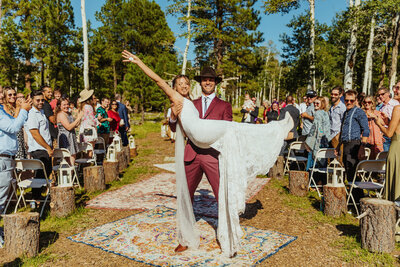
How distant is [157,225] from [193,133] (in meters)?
2.07

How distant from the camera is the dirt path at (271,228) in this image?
3553 millimetres

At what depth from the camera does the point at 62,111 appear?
6449 millimetres

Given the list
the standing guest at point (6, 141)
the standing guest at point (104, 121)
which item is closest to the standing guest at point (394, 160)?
the standing guest at point (6, 141)

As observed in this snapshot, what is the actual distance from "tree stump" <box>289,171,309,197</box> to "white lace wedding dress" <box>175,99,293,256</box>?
2.94 meters

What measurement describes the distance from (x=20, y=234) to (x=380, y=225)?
170 inches

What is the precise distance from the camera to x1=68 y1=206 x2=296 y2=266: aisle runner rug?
11.5 feet

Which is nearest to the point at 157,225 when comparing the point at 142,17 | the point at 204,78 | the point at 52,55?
the point at 204,78

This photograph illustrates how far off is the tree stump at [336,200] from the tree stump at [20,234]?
4.31 metres

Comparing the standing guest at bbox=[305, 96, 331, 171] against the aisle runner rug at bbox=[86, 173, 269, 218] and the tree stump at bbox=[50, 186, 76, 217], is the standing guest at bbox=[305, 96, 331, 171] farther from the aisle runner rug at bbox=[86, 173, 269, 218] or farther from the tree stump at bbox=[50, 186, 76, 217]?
the tree stump at bbox=[50, 186, 76, 217]

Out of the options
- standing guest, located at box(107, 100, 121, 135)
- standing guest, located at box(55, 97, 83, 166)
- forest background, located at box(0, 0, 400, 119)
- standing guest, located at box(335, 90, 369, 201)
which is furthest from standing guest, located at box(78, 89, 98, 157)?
forest background, located at box(0, 0, 400, 119)

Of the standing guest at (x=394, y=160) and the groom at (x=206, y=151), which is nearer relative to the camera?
the groom at (x=206, y=151)

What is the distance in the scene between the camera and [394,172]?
162 inches

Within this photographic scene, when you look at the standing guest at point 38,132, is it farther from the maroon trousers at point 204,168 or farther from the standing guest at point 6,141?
the maroon trousers at point 204,168

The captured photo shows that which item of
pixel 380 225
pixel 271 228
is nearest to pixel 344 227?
pixel 380 225
